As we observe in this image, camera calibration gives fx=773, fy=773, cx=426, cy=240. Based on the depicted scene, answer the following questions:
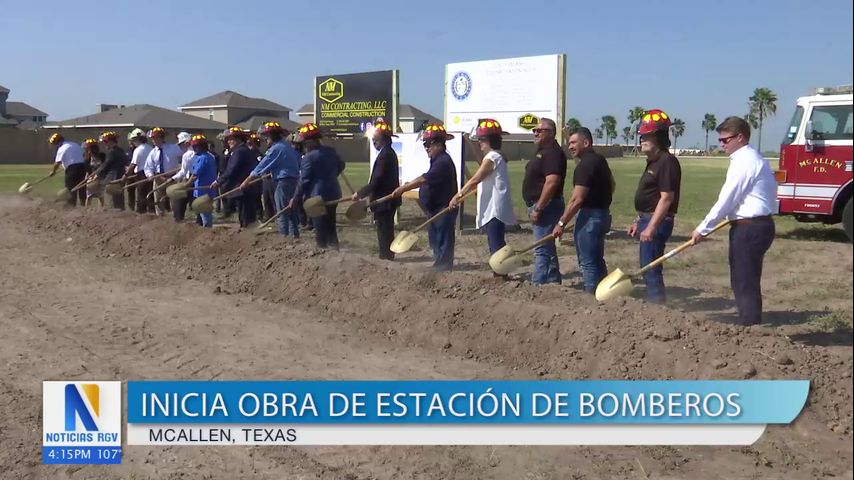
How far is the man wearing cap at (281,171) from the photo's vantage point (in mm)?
10750

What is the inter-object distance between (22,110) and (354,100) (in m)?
80.0

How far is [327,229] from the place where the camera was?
1030cm

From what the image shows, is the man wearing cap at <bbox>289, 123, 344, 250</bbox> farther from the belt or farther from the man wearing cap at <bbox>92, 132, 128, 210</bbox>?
the man wearing cap at <bbox>92, 132, 128, 210</bbox>

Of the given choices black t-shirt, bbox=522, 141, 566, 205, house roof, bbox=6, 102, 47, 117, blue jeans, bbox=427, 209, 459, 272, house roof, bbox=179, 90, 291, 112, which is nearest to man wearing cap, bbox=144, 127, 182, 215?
blue jeans, bbox=427, 209, 459, 272

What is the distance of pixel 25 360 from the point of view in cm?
597

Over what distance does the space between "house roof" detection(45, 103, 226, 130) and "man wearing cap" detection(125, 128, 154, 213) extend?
43.2m

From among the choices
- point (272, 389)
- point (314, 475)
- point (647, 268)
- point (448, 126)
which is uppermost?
point (448, 126)

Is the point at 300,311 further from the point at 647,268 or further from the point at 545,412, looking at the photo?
the point at 545,412

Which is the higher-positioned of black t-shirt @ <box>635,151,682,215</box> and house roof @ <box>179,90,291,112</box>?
house roof @ <box>179,90,291,112</box>

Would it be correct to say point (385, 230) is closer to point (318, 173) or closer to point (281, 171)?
point (318, 173)

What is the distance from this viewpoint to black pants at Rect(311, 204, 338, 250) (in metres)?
10.2

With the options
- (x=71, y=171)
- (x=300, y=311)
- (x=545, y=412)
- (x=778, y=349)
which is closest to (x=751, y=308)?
(x=778, y=349)

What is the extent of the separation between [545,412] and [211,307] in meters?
5.03

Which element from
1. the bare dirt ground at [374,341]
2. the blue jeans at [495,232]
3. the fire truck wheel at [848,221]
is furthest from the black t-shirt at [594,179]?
the fire truck wheel at [848,221]
